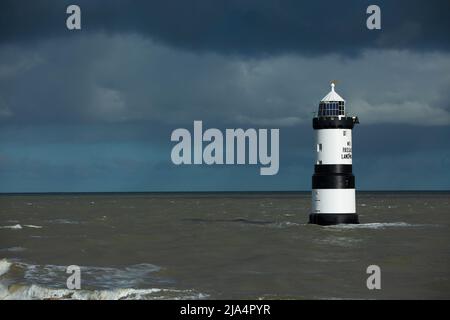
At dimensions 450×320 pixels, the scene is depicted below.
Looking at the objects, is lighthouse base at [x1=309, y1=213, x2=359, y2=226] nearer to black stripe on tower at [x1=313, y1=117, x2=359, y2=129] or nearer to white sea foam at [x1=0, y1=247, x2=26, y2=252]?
black stripe on tower at [x1=313, y1=117, x2=359, y2=129]

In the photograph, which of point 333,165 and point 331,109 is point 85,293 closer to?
point 333,165

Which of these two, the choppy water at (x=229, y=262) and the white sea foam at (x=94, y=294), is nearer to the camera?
the white sea foam at (x=94, y=294)

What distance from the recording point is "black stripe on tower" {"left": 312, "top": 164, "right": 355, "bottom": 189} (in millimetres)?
36438

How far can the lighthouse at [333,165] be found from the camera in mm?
36438

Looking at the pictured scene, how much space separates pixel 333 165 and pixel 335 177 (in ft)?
1.95

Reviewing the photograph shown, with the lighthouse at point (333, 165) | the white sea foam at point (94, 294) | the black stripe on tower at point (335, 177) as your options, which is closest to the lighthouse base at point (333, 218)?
the lighthouse at point (333, 165)

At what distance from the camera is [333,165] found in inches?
1435

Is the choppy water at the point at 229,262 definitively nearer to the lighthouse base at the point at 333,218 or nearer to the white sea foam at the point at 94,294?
the white sea foam at the point at 94,294
